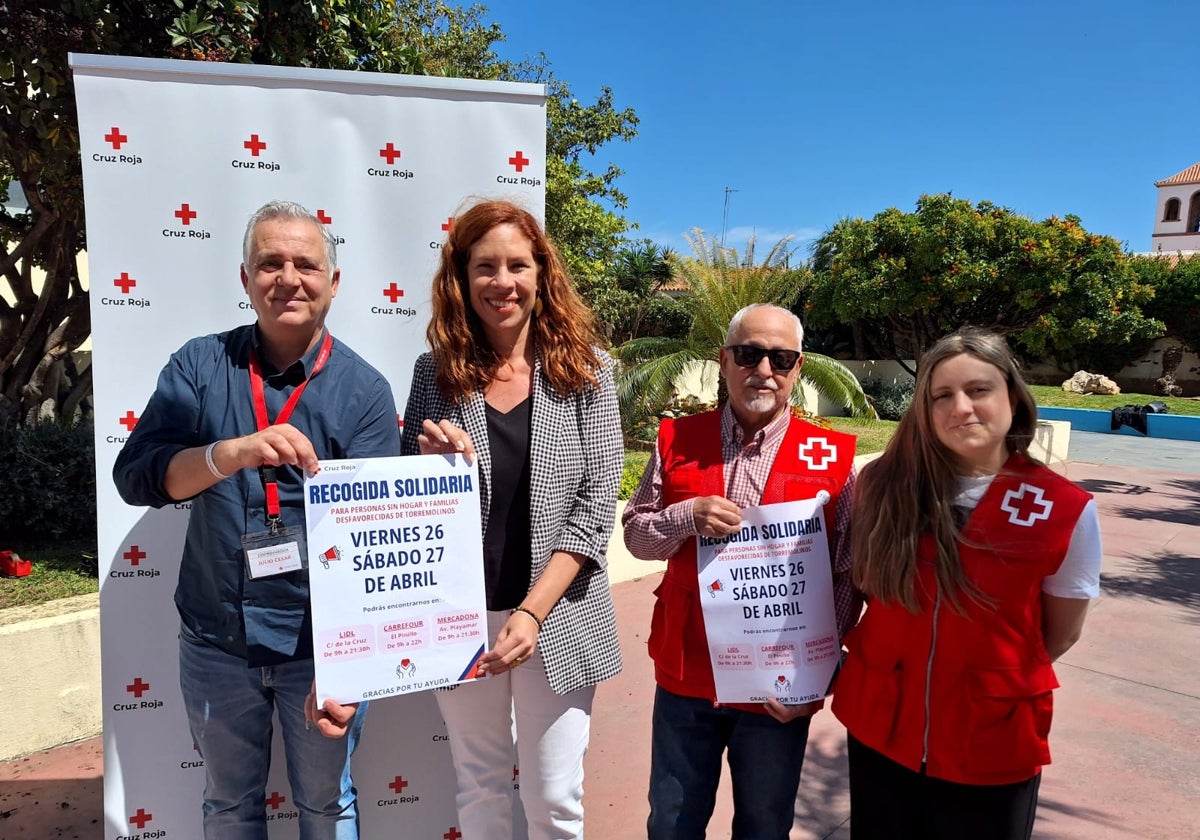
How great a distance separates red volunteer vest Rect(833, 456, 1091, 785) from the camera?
5.40 ft

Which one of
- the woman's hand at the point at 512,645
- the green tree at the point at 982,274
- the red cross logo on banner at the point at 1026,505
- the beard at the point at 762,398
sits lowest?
the woman's hand at the point at 512,645

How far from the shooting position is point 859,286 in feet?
64.1

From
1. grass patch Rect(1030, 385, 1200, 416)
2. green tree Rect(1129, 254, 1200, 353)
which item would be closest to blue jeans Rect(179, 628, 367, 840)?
grass patch Rect(1030, 385, 1200, 416)

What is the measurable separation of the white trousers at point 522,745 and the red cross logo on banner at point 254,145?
182cm

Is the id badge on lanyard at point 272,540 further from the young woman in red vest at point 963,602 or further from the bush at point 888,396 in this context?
the bush at point 888,396

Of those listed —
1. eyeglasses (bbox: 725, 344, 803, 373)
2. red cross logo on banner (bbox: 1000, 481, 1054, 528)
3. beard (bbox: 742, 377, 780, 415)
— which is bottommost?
red cross logo on banner (bbox: 1000, 481, 1054, 528)

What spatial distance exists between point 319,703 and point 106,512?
1.30m

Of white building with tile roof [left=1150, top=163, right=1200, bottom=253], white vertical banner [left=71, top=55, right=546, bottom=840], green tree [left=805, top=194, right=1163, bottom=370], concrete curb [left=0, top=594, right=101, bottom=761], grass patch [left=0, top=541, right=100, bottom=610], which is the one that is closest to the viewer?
white vertical banner [left=71, top=55, right=546, bottom=840]

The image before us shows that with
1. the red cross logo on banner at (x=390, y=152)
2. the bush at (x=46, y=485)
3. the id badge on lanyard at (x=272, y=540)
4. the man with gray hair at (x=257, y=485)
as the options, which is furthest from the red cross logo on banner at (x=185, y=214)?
the bush at (x=46, y=485)

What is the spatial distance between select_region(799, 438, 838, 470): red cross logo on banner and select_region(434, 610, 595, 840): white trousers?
35.0 inches

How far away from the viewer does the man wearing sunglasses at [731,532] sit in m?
1.90

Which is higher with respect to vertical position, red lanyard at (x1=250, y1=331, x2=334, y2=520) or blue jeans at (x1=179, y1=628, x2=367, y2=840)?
red lanyard at (x1=250, y1=331, x2=334, y2=520)

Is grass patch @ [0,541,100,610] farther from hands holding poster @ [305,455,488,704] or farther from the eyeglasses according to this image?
the eyeglasses

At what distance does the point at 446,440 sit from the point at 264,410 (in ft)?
1.56
